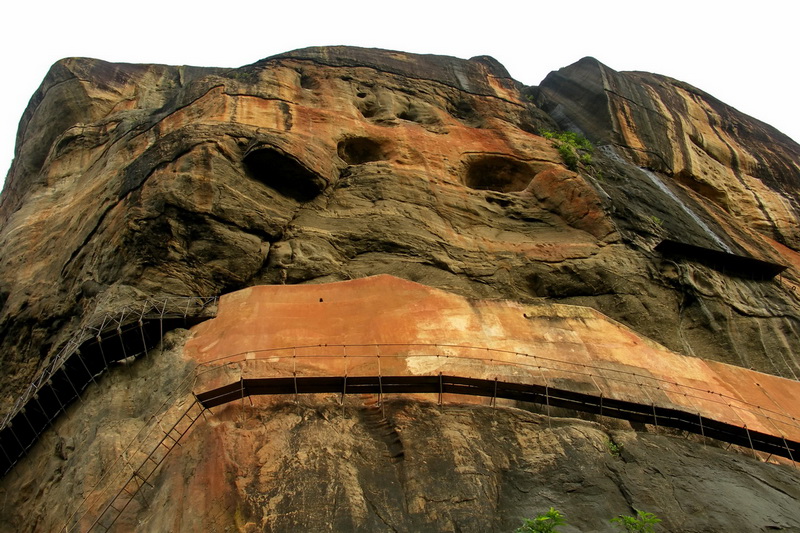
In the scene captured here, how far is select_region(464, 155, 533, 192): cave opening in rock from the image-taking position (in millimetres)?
18125

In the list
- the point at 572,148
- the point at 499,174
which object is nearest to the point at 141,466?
the point at 499,174

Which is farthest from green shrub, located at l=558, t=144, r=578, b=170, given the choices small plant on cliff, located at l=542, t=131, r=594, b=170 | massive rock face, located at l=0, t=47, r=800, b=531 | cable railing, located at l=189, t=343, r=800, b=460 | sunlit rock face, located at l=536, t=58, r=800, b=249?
cable railing, located at l=189, t=343, r=800, b=460

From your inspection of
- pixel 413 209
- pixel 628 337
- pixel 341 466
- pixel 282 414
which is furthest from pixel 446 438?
pixel 413 209

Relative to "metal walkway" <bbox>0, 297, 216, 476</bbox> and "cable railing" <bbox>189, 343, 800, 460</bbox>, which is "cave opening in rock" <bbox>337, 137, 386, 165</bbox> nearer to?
"metal walkway" <bbox>0, 297, 216, 476</bbox>

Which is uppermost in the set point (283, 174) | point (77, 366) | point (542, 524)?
point (283, 174)

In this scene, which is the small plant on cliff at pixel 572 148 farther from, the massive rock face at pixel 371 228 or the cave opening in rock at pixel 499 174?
the cave opening in rock at pixel 499 174

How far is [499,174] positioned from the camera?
1838 centimetres

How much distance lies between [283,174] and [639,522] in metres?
10.0

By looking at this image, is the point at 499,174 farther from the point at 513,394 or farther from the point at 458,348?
the point at 513,394

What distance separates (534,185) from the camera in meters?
17.3

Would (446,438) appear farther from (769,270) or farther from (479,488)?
(769,270)

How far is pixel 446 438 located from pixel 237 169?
7.92 metres

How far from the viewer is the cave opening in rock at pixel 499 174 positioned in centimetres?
1812

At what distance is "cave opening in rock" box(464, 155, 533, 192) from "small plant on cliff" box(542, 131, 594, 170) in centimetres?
117
